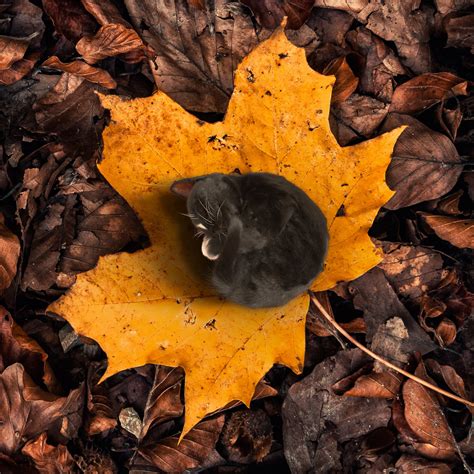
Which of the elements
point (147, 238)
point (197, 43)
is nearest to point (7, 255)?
point (147, 238)

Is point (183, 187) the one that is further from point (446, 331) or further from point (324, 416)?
point (446, 331)

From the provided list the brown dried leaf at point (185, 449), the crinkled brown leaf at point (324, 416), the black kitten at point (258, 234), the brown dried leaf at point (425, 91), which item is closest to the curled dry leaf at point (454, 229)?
the brown dried leaf at point (425, 91)

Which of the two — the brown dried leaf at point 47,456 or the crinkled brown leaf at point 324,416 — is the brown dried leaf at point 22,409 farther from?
the crinkled brown leaf at point 324,416

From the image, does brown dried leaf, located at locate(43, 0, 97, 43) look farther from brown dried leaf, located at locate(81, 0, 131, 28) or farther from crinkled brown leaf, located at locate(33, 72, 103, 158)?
crinkled brown leaf, located at locate(33, 72, 103, 158)

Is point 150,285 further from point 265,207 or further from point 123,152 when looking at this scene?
point 265,207

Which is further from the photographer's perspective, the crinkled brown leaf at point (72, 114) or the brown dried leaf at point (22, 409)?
the crinkled brown leaf at point (72, 114)

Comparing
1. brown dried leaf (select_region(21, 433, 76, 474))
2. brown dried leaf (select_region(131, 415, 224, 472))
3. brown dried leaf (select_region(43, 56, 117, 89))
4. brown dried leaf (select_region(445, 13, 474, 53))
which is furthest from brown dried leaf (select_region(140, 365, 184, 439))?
brown dried leaf (select_region(445, 13, 474, 53))
